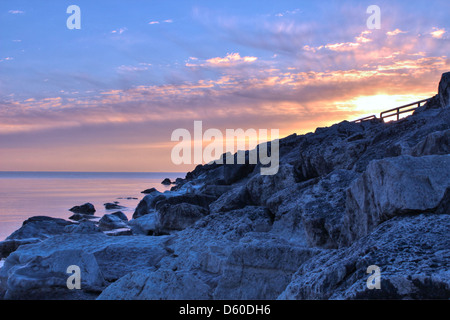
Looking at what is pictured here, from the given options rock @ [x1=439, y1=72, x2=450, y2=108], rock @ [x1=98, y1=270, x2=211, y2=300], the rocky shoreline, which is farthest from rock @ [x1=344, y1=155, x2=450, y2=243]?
rock @ [x1=439, y1=72, x2=450, y2=108]

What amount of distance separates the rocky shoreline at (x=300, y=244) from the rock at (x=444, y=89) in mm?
6890

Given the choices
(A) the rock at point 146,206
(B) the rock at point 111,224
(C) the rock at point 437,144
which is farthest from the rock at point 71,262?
(A) the rock at point 146,206

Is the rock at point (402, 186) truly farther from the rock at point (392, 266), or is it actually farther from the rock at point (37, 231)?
the rock at point (37, 231)

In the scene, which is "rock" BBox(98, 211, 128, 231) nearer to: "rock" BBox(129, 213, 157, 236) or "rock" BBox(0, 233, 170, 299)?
"rock" BBox(129, 213, 157, 236)

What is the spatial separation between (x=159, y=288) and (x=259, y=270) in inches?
54.2

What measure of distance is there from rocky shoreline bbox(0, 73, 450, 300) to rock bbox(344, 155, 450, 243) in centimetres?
1

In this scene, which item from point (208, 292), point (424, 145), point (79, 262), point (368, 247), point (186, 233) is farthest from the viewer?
point (186, 233)

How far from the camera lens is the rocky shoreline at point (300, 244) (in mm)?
4125

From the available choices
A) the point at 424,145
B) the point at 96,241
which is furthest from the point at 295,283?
the point at 96,241
